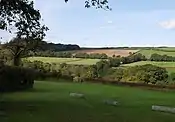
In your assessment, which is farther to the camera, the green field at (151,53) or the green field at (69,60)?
the green field at (151,53)

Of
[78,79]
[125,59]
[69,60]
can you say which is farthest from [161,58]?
[78,79]

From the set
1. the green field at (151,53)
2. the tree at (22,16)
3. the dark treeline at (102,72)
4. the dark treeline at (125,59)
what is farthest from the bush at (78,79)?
the tree at (22,16)

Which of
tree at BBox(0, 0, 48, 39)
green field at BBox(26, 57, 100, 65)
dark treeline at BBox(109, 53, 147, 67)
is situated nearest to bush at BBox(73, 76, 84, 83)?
green field at BBox(26, 57, 100, 65)

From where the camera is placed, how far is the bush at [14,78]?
34219 millimetres

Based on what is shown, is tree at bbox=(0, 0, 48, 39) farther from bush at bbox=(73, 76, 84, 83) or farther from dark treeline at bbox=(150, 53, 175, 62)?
dark treeline at bbox=(150, 53, 175, 62)

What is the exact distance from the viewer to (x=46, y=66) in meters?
56.3

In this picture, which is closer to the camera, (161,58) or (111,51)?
(161,58)

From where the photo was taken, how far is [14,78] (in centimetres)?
3622

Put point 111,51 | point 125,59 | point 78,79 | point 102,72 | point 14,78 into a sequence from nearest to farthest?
point 14,78, point 78,79, point 102,72, point 125,59, point 111,51

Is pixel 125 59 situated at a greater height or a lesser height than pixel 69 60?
greater

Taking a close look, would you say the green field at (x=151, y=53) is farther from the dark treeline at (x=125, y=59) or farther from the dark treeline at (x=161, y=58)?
the dark treeline at (x=161, y=58)

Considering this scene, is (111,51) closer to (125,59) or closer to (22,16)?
(125,59)

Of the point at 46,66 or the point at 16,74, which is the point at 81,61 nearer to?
the point at 46,66

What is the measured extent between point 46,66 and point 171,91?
21.4m
